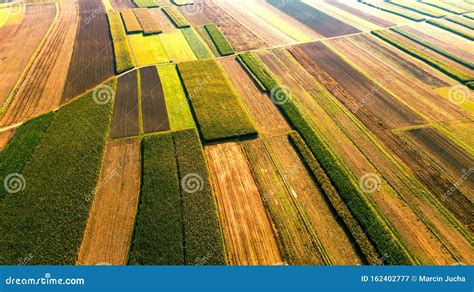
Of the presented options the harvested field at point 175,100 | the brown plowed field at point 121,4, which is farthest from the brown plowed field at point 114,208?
the brown plowed field at point 121,4

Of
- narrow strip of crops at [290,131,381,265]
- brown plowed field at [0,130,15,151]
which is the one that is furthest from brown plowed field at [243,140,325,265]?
brown plowed field at [0,130,15,151]

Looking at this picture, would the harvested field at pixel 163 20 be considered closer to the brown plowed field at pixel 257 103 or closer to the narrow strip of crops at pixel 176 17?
the narrow strip of crops at pixel 176 17

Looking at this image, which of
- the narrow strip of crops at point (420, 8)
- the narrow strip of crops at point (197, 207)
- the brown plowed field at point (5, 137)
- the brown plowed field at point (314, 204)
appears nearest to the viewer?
the narrow strip of crops at point (197, 207)

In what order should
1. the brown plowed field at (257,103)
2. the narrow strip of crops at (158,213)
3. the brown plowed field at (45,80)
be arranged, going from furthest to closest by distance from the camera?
1. the brown plowed field at (45,80)
2. the brown plowed field at (257,103)
3. the narrow strip of crops at (158,213)

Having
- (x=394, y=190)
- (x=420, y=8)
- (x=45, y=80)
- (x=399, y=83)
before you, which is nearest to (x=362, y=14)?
(x=420, y=8)

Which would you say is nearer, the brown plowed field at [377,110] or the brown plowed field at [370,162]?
the brown plowed field at [370,162]

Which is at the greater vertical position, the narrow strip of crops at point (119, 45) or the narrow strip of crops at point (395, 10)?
the narrow strip of crops at point (395, 10)

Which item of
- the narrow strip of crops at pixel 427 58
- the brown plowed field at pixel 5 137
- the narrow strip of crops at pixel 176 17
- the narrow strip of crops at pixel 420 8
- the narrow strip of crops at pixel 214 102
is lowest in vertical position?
the brown plowed field at pixel 5 137

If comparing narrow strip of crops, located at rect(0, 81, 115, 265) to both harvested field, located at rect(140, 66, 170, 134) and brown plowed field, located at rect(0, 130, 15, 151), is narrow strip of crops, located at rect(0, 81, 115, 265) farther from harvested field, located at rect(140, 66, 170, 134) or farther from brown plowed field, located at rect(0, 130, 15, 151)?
harvested field, located at rect(140, 66, 170, 134)
